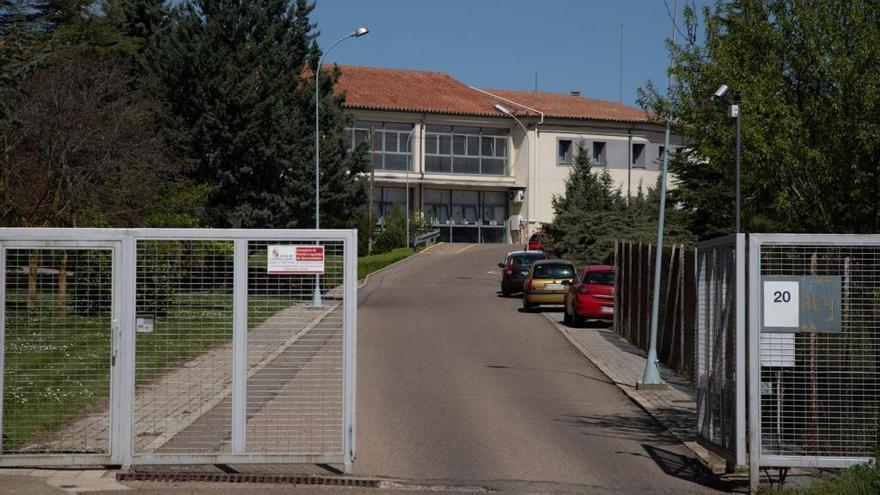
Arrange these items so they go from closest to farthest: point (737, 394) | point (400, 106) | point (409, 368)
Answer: point (737, 394)
point (409, 368)
point (400, 106)

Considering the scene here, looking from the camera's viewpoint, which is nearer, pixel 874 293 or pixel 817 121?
pixel 874 293

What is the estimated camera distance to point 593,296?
1168 inches

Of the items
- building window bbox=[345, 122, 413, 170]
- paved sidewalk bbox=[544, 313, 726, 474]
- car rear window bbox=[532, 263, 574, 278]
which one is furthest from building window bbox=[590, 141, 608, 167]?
paved sidewalk bbox=[544, 313, 726, 474]

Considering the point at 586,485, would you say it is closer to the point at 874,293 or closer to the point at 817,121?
the point at 874,293

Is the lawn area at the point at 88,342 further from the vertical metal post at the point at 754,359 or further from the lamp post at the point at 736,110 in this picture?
the lamp post at the point at 736,110

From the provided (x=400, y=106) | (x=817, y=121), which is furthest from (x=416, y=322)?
(x=400, y=106)

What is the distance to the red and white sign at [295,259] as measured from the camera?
1036cm

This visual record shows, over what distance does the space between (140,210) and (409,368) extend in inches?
494

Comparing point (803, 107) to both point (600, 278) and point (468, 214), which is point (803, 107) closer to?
point (600, 278)

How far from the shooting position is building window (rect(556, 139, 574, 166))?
73.9m

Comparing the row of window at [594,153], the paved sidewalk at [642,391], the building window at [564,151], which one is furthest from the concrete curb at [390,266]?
the paved sidewalk at [642,391]

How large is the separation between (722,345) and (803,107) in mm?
5868

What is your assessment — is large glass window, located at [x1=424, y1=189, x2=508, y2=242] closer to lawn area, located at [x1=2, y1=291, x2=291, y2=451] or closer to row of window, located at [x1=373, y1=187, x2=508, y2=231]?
row of window, located at [x1=373, y1=187, x2=508, y2=231]

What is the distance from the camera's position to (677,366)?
2097cm
